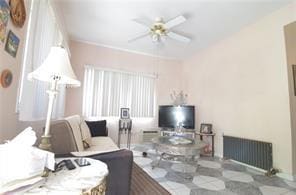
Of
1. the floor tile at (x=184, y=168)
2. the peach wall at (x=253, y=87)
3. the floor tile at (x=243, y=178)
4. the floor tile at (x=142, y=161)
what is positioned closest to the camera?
the floor tile at (x=243, y=178)

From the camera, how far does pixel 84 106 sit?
167 inches

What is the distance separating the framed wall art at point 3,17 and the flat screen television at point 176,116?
386cm

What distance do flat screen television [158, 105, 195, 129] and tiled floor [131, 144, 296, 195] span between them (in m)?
1.25

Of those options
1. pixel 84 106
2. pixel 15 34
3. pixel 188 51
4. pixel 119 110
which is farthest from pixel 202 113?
pixel 15 34

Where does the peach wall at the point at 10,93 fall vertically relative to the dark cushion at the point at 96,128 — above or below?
above

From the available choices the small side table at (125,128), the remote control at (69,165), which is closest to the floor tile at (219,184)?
the remote control at (69,165)

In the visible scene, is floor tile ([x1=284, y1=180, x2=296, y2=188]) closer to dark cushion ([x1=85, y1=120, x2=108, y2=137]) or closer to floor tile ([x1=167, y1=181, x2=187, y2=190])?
floor tile ([x1=167, y1=181, x2=187, y2=190])

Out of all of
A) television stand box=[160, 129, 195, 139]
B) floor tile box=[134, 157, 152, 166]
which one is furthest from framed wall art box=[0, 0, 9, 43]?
television stand box=[160, 129, 195, 139]

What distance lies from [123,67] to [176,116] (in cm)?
202

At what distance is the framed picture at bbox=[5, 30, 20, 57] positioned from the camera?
1.23 m

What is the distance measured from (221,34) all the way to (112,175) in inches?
142

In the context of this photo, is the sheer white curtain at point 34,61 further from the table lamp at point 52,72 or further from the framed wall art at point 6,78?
the table lamp at point 52,72

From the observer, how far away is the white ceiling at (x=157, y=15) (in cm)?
269

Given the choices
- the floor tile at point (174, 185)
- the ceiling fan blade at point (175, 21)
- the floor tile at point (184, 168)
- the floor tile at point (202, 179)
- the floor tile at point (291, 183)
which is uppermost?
the ceiling fan blade at point (175, 21)
